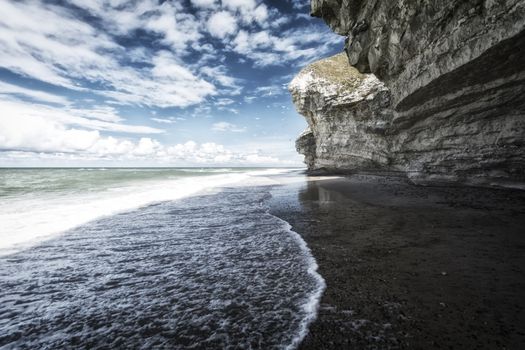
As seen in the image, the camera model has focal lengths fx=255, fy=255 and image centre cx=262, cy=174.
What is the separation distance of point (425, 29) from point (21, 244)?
62.9ft

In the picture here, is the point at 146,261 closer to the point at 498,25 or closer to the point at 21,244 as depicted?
the point at 21,244

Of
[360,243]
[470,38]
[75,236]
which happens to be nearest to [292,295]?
[360,243]

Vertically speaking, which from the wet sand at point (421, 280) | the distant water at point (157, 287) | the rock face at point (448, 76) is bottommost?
the wet sand at point (421, 280)

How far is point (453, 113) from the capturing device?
14.3m

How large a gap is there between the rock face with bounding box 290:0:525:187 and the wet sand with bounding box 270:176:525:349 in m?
4.84

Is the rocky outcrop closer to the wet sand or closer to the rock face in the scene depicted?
the rock face

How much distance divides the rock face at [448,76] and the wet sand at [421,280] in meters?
4.84

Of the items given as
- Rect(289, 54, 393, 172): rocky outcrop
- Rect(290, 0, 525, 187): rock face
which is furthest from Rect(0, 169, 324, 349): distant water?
Rect(289, 54, 393, 172): rocky outcrop

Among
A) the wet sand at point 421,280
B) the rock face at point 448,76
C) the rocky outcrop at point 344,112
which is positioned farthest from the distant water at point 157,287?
the rocky outcrop at point 344,112

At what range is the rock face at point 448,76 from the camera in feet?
33.0

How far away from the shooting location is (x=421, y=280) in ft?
15.2

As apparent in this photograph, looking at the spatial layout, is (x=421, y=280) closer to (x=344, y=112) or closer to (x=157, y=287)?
(x=157, y=287)

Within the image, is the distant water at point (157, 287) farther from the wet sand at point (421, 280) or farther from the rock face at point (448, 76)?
the rock face at point (448, 76)

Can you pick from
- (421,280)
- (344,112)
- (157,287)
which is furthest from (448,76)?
(344,112)
